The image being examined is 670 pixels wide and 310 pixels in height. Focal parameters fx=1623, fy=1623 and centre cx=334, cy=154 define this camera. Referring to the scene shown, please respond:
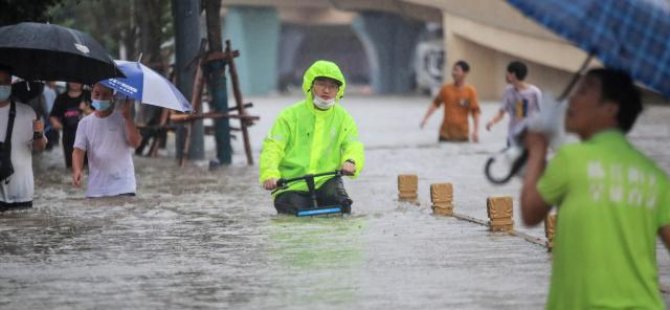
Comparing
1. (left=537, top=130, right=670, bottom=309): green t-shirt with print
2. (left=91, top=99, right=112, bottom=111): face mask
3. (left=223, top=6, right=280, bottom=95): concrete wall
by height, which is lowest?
(left=537, top=130, right=670, bottom=309): green t-shirt with print

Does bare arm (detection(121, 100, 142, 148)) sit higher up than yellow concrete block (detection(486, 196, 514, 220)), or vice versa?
bare arm (detection(121, 100, 142, 148))

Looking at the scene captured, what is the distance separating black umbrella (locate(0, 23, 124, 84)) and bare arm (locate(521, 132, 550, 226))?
8057 millimetres

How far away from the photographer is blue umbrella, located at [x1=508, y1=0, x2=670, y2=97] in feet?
17.8

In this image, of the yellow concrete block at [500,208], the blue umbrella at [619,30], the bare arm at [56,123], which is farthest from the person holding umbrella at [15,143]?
the blue umbrella at [619,30]

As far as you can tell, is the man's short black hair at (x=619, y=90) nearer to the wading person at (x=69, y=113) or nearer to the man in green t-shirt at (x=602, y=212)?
the man in green t-shirt at (x=602, y=212)

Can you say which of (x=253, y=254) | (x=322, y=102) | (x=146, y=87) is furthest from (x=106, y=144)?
(x=253, y=254)

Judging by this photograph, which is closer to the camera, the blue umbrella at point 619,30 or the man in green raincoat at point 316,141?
the blue umbrella at point 619,30

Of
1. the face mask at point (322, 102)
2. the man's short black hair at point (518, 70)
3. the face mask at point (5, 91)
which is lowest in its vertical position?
the face mask at point (322, 102)

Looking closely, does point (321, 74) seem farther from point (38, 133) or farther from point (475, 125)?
→ point (475, 125)

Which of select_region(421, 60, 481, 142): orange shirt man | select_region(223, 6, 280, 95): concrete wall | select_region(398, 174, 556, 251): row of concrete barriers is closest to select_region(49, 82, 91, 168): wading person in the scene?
select_region(398, 174, 556, 251): row of concrete barriers

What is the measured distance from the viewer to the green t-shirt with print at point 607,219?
17.5ft

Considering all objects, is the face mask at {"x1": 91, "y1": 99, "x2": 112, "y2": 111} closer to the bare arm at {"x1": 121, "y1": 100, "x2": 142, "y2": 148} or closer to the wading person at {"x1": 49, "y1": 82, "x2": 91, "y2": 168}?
the bare arm at {"x1": 121, "y1": 100, "x2": 142, "y2": 148}

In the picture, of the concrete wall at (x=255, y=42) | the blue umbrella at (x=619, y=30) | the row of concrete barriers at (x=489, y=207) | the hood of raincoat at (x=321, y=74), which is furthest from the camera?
the concrete wall at (x=255, y=42)

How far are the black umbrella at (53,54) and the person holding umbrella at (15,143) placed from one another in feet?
1.04
